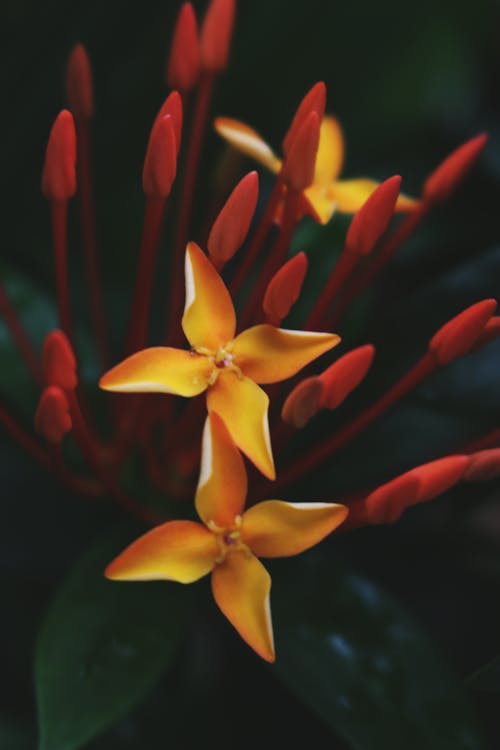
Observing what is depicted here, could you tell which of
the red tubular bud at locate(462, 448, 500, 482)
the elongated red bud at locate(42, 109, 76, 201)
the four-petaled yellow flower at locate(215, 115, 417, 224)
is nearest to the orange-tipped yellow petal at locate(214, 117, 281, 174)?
the four-petaled yellow flower at locate(215, 115, 417, 224)

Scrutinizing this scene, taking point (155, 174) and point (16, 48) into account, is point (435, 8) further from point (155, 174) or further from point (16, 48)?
point (155, 174)

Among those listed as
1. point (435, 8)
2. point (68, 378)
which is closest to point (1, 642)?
point (68, 378)

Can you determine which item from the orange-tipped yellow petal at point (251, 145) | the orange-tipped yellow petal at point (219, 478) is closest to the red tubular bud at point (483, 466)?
the orange-tipped yellow petal at point (219, 478)

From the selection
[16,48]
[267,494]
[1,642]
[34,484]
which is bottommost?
[1,642]

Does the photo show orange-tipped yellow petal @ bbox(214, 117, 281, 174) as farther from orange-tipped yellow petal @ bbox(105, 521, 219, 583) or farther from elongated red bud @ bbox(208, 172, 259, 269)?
orange-tipped yellow petal @ bbox(105, 521, 219, 583)

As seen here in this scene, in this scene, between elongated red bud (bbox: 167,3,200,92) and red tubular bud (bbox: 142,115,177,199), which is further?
elongated red bud (bbox: 167,3,200,92)

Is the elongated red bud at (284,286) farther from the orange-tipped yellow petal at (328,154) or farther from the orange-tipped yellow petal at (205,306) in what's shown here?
the orange-tipped yellow petal at (328,154)
